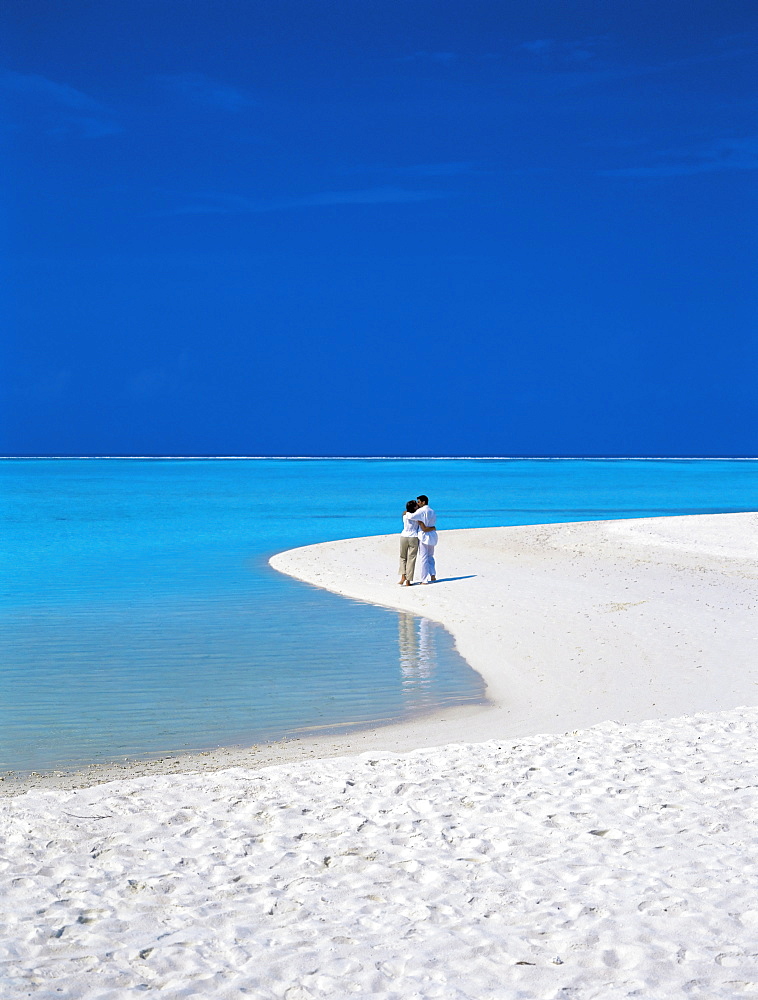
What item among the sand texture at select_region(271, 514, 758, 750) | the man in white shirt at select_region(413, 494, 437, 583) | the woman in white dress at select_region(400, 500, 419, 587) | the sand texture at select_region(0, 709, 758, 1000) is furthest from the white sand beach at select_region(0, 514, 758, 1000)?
the woman in white dress at select_region(400, 500, 419, 587)

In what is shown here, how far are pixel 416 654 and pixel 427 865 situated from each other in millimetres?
7468

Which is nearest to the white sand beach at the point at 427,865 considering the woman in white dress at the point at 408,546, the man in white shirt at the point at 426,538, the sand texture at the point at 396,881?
the sand texture at the point at 396,881

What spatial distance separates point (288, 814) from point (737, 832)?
113 inches

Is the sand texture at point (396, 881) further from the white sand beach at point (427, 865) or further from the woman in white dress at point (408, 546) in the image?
the woman in white dress at point (408, 546)

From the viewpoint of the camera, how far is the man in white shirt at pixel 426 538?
740 inches

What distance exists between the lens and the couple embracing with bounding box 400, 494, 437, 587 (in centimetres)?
1883

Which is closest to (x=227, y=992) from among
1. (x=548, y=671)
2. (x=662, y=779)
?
(x=662, y=779)

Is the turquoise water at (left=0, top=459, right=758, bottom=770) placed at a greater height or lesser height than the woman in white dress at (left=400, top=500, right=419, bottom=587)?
lesser

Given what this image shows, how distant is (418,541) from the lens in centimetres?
1917

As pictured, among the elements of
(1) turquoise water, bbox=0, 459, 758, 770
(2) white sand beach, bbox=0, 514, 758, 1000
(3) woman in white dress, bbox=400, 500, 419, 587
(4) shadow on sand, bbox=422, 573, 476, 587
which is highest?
(3) woman in white dress, bbox=400, 500, 419, 587

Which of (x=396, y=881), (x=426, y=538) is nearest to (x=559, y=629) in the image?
(x=426, y=538)

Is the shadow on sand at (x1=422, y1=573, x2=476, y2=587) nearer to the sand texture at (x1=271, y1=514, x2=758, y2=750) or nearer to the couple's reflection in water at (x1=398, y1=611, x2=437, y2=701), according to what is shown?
the sand texture at (x1=271, y1=514, x2=758, y2=750)

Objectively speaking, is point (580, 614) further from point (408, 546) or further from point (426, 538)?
point (408, 546)

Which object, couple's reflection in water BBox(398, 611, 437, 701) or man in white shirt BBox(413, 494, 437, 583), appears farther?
man in white shirt BBox(413, 494, 437, 583)
